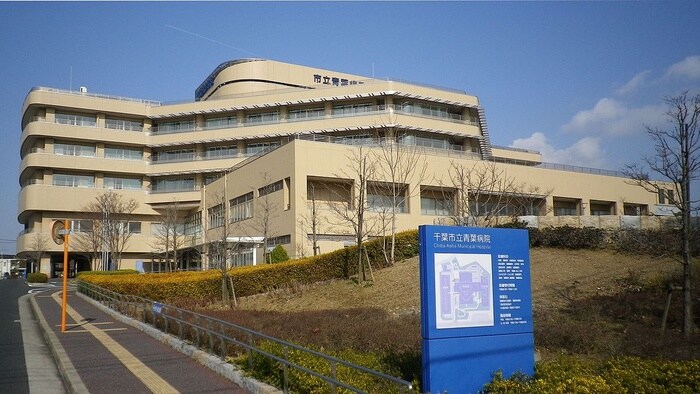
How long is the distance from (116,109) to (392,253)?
48.0 meters

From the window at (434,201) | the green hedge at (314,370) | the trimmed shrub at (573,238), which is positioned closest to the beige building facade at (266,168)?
the window at (434,201)

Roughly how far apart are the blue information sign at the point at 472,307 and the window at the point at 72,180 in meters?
61.6

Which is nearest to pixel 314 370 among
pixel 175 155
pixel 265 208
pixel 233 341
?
pixel 233 341

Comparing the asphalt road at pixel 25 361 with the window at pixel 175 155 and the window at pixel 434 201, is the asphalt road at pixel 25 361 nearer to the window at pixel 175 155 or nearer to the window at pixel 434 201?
the window at pixel 434 201

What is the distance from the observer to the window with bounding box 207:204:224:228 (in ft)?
165

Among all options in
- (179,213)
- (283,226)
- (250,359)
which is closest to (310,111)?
(179,213)

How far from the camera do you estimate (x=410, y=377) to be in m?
8.89

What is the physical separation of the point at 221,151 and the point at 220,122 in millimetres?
3149

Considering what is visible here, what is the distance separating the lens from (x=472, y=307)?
801 cm

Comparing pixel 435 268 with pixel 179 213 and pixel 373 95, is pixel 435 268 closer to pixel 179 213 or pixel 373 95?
pixel 373 95

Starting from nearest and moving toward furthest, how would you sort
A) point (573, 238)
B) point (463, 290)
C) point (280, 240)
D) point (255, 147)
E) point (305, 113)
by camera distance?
point (463, 290) < point (573, 238) < point (280, 240) < point (305, 113) < point (255, 147)

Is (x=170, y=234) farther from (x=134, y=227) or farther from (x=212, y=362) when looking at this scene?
(x=212, y=362)

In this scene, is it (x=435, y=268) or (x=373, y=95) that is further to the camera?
(x=373, y=95)

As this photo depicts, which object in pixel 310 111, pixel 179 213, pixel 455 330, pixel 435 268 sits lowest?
pixel 455 330
